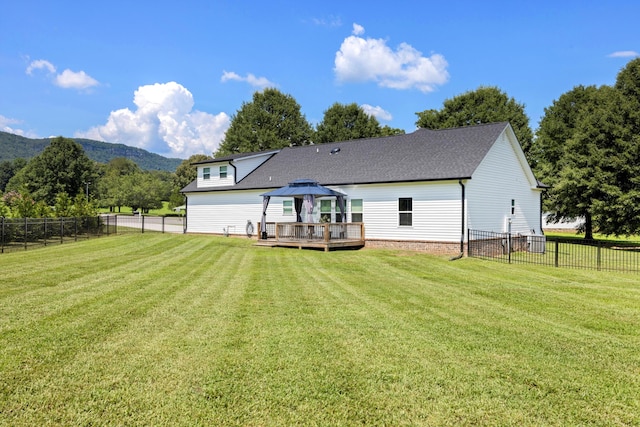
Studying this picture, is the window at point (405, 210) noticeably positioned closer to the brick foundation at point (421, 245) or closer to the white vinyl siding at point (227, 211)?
the brick foundation at point (421, 245)

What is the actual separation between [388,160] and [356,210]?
3239 millimetres

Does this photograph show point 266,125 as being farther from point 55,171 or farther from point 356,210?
point 55,171

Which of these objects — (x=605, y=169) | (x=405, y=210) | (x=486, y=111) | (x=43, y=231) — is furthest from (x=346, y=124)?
(x=43, y=231)

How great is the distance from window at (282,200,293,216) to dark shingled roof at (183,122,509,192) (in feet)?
3.69

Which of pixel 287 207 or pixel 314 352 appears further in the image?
pixel 287 207

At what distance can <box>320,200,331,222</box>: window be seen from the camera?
2061 centimetres

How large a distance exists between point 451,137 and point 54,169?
6313cm

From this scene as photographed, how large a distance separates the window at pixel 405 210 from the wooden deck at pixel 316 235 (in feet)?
6.44

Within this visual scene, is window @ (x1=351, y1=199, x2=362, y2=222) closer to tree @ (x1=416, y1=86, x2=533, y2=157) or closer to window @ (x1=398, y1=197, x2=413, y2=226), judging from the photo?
window @ (x1=398, y1=197, x2=413, y2=226)

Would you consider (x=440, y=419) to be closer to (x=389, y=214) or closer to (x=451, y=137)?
(x=389, y=214)

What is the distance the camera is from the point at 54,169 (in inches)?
2373

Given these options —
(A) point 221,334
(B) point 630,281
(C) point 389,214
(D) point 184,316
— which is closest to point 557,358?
(A) point 221,334

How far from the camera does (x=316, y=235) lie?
18.2 meters

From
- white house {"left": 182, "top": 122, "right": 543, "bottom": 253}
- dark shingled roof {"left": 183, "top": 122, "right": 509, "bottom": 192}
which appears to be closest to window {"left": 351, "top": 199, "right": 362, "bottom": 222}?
white house {"left": 182, "top": 122, "right": 543, "bottom": 253}
